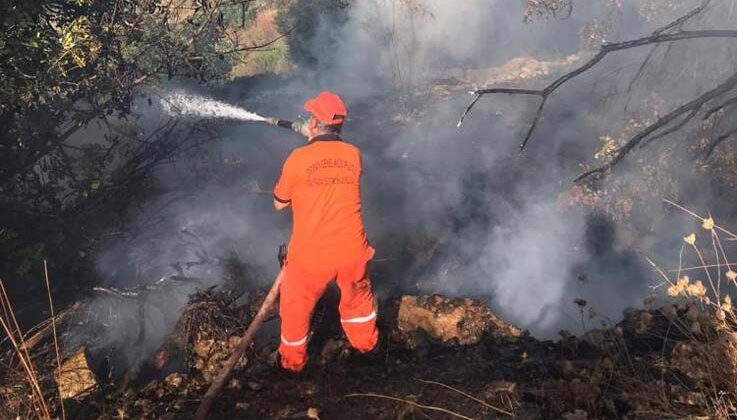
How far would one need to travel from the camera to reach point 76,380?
3.48 meters

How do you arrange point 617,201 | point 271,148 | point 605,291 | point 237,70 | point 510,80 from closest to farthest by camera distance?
1. point 605,291
2. point 617,201
3. point 271,148
4. point 510,80
5. point 237,70

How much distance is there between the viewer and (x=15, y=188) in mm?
4988

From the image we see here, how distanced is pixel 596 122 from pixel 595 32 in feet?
18.6

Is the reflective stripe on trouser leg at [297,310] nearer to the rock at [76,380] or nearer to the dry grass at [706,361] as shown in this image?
the rock at [76,380]

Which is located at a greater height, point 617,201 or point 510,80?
point 510,80

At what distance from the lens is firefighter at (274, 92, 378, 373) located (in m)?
3.60

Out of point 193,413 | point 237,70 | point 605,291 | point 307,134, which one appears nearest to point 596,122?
point 605,291

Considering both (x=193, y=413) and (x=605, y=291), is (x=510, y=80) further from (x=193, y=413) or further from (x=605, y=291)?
(x=193, y=413)

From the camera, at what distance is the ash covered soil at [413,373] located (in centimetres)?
262

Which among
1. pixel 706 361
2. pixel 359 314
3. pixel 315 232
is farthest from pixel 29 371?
pixel 706 361

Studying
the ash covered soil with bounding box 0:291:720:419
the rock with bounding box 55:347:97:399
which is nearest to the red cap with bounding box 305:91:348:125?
the ash covered soil with bounding box 0:291:720:419

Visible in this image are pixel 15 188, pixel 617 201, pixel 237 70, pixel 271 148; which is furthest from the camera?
pixel 237 70

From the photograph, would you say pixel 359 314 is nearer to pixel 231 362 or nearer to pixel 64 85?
pixel 231 362

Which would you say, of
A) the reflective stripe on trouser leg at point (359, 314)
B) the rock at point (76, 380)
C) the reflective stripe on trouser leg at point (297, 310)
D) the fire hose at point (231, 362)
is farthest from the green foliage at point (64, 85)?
the reflective stripe on trouser leg at point (359, 314)
